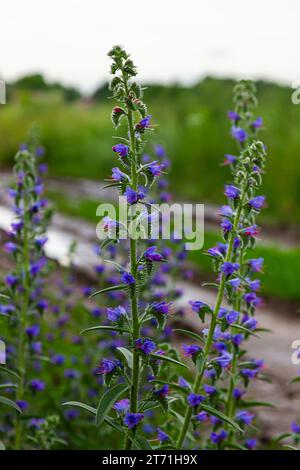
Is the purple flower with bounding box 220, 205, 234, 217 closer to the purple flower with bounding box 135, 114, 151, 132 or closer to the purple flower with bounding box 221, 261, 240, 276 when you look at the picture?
the purple flower with bounding box 221, 261, 240, 276

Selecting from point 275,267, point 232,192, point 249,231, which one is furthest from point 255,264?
point 275,267

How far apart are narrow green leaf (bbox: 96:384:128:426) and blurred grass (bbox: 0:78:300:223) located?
1292 cm

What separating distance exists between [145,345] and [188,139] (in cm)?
1719

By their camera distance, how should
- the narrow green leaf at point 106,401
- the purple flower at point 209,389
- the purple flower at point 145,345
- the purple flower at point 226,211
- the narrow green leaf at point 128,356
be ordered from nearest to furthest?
the narrow green leaf at point 106,401
the purple flower at point 145,345
the narrow green leaf at point 128,356
the purple flower at point 226,211
the purple flower at point 209,389

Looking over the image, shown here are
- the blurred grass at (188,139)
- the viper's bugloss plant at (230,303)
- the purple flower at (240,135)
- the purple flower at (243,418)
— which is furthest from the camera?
the blurred grass at (188,139)

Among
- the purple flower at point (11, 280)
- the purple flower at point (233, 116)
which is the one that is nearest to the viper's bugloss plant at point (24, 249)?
the purple flower at point (11, 280)

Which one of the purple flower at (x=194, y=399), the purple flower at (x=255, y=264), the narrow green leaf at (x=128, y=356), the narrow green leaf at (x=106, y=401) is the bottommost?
the purple flower at (x=194, y=399)

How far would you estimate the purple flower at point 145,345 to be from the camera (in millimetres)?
2730

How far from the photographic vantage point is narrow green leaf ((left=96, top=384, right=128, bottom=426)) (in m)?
2.61

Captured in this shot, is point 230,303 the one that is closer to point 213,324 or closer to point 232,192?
point 213,324

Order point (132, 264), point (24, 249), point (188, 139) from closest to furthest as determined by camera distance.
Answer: point (132, 264)
point (24, 249)
point (188, 139)

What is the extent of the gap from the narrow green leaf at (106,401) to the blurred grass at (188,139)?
12.9 meters

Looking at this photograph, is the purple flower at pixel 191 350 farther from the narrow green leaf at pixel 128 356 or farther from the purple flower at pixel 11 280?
the purple flower at pixel 11 280

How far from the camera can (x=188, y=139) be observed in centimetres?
1962
